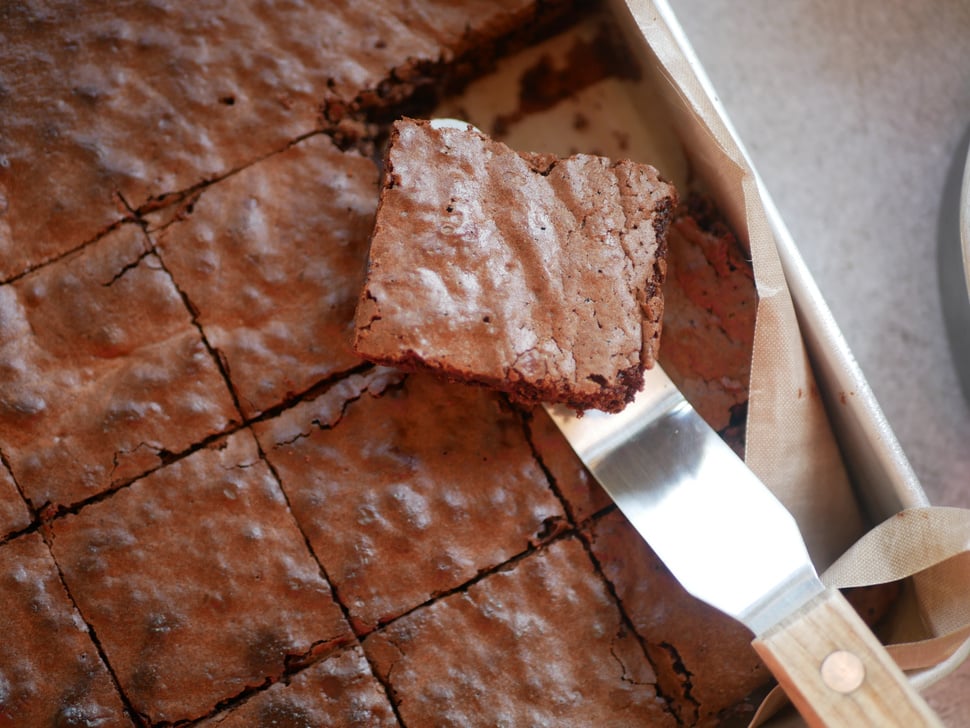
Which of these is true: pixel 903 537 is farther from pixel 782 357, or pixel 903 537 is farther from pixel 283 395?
pixel 283 395

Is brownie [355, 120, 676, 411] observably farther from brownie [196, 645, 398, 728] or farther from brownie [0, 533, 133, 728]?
brownie [0, 533, 133, 728]

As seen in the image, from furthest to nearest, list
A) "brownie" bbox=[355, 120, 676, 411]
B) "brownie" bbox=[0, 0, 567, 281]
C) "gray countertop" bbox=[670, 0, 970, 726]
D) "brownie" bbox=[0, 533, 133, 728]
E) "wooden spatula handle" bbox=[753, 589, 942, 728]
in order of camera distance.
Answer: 1. "gray countertop" bbox=[670, 0, 970, 726]
2. "brownie" bbox=[0, 0, 567, 281]
3. "brownie" bbox=[0, 533, 133, 728]
4. "brownie" bbox=[355, 120, 676, 411]
5. "wooden spatula handle" bbox=[753, 589, 942, 728]

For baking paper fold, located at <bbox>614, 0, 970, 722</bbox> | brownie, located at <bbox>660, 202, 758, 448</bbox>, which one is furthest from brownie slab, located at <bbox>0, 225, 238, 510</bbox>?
baking paper fold, located at <bbox>614, 0, 970, 722</bbox>

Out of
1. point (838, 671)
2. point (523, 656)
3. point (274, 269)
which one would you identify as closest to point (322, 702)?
point (523, 656)

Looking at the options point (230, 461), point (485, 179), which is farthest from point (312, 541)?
point (485, 179)

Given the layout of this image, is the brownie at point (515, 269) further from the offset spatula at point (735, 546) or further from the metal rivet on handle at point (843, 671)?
the metal rivet on handle at point (843, 671)

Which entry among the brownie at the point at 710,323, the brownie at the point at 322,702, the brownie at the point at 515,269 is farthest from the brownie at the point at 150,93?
the brownie at the point at 322,702

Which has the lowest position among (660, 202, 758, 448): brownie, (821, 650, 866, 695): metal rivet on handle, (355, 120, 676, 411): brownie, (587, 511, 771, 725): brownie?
(821, 650, 866, 695): metal rivet on handle

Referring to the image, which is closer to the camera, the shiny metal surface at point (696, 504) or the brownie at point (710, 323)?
the shiny metal surface at point (696, 504)

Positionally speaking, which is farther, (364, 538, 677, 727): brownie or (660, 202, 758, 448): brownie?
(660, 202, 758, 448): brownie
